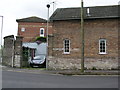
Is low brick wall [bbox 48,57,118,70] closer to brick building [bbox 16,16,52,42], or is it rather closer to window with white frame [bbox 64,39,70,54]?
window with white frame [bbox 64,39,70,54]

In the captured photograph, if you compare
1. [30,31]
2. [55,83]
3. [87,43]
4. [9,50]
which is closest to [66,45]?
[87,43]

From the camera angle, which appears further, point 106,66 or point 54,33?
point 54,33

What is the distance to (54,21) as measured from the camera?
2452 centimetres

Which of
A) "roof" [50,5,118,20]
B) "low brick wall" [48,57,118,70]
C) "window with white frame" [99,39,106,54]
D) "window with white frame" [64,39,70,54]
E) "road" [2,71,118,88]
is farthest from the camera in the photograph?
"window with white frame" [64,39,70,54]

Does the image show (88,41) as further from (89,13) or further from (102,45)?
(89,13)

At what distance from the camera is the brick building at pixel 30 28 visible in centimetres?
5209

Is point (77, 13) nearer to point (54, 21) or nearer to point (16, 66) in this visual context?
point (54, 21)

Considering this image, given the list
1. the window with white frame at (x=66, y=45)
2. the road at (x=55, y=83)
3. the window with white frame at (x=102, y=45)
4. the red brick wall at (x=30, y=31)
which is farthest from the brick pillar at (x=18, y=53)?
the red brick wall at (x=30, y=31)

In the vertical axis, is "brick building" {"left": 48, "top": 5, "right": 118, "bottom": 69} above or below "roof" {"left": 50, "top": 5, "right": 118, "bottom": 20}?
below

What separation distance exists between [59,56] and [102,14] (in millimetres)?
6794

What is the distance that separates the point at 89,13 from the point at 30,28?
30163 millimetres

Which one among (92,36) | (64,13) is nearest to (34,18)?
(64,13)

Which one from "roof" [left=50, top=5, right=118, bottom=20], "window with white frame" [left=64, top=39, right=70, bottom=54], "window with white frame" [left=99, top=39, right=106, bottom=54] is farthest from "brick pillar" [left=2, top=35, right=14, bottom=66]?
"window with white frame" [left=99, top=39, right=106, bottom=54]

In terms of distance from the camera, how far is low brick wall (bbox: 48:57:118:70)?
74.3ft
